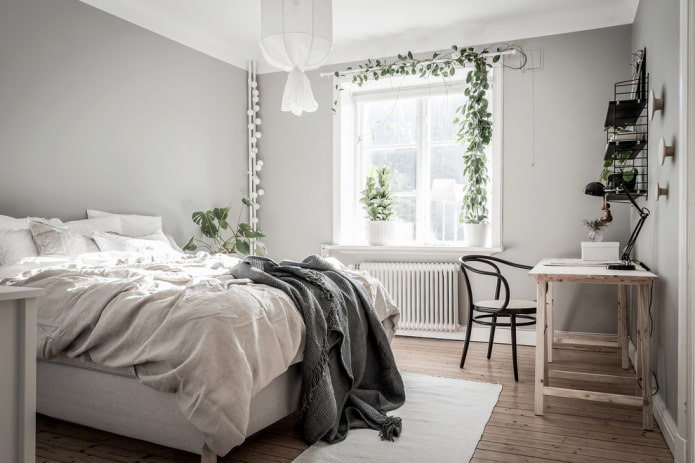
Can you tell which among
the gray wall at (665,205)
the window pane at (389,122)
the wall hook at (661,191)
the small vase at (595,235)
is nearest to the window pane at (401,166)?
the window pane at (389,122)

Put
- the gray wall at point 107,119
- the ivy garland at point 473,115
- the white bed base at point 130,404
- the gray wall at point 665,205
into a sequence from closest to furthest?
the white bed base at point 130,404, the gray wall at point 665,205, the gray wall at point 107,119, the ivy garland at point 473,115

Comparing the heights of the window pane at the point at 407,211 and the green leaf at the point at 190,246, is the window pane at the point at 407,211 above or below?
above

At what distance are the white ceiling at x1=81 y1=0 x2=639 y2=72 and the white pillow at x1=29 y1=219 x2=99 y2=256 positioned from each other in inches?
72.0

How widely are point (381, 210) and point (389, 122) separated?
3.10 feet

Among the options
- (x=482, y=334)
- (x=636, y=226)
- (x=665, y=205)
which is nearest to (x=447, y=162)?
(x=482, y=334)

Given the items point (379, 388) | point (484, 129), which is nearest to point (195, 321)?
point (379, 388)

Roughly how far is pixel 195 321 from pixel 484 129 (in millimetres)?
3431

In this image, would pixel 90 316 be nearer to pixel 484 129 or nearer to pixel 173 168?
pixel 173 168

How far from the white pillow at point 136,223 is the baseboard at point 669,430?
3.57 metres

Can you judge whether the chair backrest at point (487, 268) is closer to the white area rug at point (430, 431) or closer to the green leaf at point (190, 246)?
the white area rug at point (430, 431)

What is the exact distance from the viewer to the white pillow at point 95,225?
3.66 m

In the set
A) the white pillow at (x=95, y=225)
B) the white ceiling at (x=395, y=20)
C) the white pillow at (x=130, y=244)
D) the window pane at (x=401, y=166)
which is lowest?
the white pillow at (x=130, y=244)

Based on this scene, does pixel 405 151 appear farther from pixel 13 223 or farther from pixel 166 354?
pixel 166 354

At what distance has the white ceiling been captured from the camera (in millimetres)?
4289
